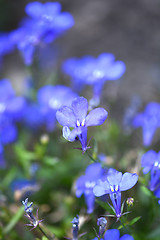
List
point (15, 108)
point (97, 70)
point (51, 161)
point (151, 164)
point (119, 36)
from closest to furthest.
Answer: point (151, 164) < point (51, 161) < point (97, 70) < point (15, 108) < point (119, 36)

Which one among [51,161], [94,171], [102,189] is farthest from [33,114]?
[102,189]

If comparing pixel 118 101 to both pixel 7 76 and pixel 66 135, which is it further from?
pixel 66 135

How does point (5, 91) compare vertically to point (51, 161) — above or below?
above

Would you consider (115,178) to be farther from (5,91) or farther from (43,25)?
(5,91)

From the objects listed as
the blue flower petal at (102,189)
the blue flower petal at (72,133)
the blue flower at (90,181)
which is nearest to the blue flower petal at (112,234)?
the blue flower petal at (102,189)

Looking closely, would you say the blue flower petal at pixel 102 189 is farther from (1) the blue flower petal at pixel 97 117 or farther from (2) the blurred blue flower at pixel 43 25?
(2) the blurred blue flower at pixel 43 25

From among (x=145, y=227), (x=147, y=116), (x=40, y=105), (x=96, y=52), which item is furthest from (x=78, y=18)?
(x=145, y=227)
